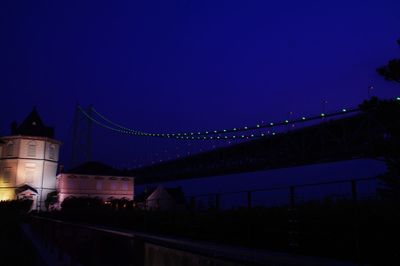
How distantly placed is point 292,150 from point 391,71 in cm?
4137

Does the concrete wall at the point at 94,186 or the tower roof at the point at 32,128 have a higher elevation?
the tower roof at the point at 32,128

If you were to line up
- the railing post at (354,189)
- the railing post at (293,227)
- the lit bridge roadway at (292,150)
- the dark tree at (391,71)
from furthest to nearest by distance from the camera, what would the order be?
the lit bridge roadway at (292,150)
the dark tree at (391,71)
the railing post at (293,227)
the railing post at (354,189)

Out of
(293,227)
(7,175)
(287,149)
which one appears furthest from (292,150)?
(293,227)

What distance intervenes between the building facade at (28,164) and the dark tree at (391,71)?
4586 cm

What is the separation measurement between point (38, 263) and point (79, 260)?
5.94ft

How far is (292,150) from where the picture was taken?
53500 millimetres

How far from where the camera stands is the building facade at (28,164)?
51.7 meters

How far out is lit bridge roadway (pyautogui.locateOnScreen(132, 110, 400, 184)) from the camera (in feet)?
144

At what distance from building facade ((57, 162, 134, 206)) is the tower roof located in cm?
613

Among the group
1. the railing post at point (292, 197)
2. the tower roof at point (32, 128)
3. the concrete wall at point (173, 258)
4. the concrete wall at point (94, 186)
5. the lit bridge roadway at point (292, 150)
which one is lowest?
the concrete wall at point (173, 258)

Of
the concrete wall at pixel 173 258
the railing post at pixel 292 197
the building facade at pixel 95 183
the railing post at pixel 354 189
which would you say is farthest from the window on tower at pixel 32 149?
the concrete wall at pixel 173 258

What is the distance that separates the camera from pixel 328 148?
1911 inches

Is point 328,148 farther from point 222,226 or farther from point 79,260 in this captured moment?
point 79,260

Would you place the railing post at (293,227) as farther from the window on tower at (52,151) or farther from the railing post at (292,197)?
the window on tower at (52,151)
